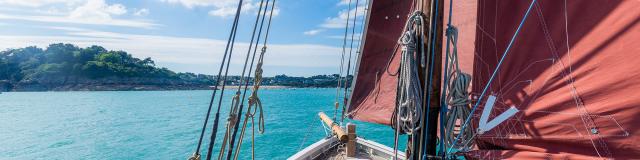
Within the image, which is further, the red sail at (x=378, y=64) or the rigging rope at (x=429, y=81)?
the red sail at (x=378, y=64)

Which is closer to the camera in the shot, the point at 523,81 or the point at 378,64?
the point at 523,81

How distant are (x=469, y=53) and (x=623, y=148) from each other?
1.58 metres

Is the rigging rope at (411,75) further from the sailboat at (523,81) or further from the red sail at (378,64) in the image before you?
the red sail at (378,64)

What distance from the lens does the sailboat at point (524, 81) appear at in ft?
8.07

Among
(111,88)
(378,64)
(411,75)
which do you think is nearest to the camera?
(411,75)

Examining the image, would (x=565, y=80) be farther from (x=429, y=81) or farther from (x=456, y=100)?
(x=429, y=81)

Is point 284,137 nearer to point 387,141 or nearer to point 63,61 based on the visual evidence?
point 387,141

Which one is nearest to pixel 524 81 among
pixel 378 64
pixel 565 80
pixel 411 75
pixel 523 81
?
pixel 523 81

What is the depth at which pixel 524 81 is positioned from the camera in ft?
9.67

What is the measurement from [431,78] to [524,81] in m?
0.75

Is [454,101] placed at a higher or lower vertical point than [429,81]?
lower

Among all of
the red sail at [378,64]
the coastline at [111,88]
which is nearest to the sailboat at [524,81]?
the red sail at [378,64]

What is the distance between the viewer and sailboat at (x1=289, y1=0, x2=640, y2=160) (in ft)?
8.07

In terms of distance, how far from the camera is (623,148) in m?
2.45
